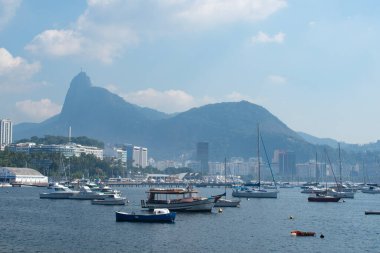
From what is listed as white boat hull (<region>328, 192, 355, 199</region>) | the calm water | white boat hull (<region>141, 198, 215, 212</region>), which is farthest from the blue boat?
white boat hull (<region>328, 192, 355, 199</region>)

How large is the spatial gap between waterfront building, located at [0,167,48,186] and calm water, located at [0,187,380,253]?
105 m

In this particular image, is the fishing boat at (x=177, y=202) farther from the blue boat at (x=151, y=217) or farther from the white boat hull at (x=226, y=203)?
the white boat hull at (x=226, y=203)

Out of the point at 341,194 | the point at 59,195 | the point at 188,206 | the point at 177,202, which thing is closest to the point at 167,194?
the point at 177,202

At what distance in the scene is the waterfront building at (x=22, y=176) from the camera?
562ft

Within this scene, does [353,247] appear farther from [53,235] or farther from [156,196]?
[156,196]

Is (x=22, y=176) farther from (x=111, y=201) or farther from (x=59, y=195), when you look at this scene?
(x=111, y=201)

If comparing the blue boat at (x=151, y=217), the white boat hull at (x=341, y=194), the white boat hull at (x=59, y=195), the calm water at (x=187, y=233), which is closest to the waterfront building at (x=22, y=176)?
the white boat hull at (x=59, y=195)

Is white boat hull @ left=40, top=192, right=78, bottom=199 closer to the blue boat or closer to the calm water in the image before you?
the calm water

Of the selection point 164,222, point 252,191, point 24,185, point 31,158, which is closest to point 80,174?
point 31,158

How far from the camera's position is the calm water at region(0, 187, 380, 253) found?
42031 millimetres

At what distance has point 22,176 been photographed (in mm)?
174375

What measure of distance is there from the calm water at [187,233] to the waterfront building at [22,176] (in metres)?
105

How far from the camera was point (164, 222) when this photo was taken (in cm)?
5556

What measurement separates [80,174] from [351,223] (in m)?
146
